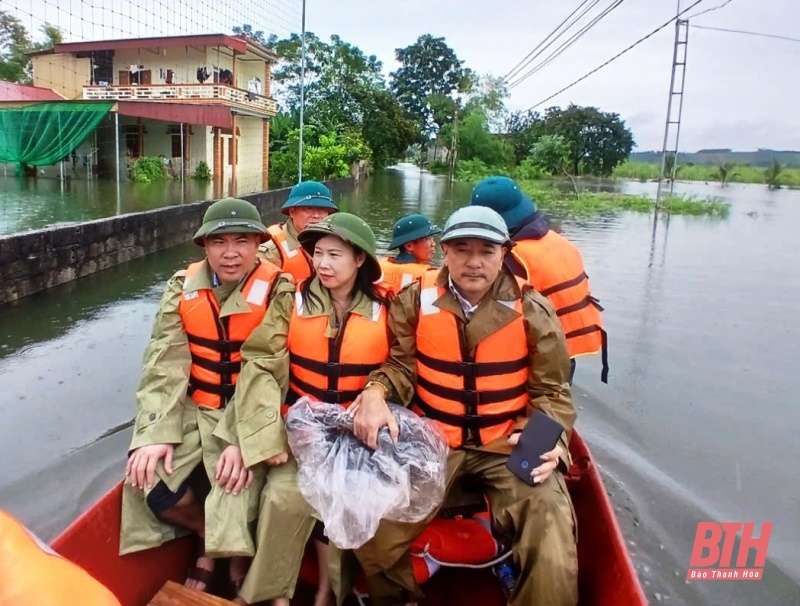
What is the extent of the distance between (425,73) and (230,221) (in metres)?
55.6

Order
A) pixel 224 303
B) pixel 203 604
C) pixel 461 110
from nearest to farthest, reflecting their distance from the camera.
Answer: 1. pixel 203 604
2. pixel 224 303
3. pixel 461 110

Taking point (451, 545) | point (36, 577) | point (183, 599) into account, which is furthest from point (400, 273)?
point (36, 577)

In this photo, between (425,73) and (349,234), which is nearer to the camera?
(349,234)

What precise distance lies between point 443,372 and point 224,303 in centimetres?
88

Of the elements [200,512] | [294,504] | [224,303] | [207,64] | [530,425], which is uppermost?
[207,64]

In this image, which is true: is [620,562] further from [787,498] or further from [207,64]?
[207,64]

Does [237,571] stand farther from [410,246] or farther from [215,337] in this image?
[410,246]

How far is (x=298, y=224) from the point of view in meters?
4.00

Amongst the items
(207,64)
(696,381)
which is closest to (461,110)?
(207,64)

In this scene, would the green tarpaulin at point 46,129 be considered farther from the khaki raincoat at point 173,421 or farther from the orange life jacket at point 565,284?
the orange life jacket at point 565,284

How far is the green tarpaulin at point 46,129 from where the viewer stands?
51.0 ft

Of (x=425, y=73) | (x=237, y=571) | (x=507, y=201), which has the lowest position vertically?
(x=237, y=571)

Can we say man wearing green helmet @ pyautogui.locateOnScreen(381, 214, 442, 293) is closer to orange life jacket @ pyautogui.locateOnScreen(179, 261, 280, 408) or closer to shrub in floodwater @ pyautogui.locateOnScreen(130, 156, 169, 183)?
orange life jacket @ pyautogui.locateOnScreen(179, 261, 280, 408)

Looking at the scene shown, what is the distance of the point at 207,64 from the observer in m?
20.9
